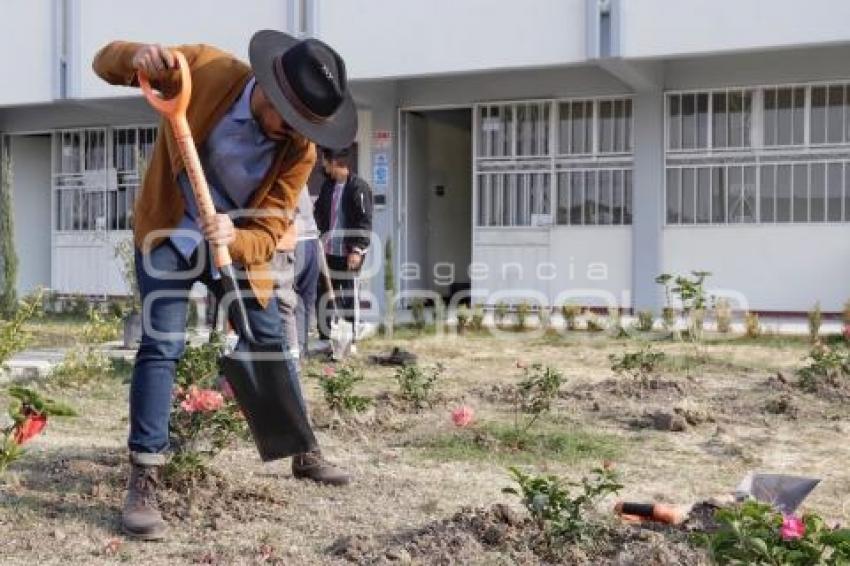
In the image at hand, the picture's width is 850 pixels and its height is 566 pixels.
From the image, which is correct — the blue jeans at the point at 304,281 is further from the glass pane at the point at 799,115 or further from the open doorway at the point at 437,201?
the glass pane at the point at 799,115

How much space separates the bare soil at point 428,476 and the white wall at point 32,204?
10628mm

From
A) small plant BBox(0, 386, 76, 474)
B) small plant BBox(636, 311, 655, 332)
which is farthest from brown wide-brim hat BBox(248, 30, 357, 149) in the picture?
small plant BBox(636, 311, 655, 332)

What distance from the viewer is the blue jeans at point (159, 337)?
3184 mm

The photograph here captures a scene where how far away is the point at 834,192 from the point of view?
10977 millimetres

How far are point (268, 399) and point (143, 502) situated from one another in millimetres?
514

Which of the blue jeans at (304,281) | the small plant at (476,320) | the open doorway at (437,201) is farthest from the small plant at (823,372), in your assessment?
the open doorway at (437,201)

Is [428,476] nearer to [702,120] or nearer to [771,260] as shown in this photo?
[771,260]

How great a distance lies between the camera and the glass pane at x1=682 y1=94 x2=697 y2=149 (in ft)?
38.1

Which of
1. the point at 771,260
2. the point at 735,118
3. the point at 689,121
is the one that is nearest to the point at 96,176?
the point at 689,121

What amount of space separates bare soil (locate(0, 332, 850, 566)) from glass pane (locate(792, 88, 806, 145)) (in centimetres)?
499

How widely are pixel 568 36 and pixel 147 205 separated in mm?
8497

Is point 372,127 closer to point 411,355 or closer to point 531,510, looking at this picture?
point 411,355

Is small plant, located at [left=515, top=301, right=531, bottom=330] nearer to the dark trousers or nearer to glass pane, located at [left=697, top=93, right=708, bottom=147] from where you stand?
the dark trousers

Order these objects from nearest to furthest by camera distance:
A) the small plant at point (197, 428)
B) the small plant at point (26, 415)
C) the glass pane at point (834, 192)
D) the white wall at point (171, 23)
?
the small plant at point (26, 415) → the small plant at point (197, 428) → the glass pane at point (834, 192) → the white wall at point (171, 23)
